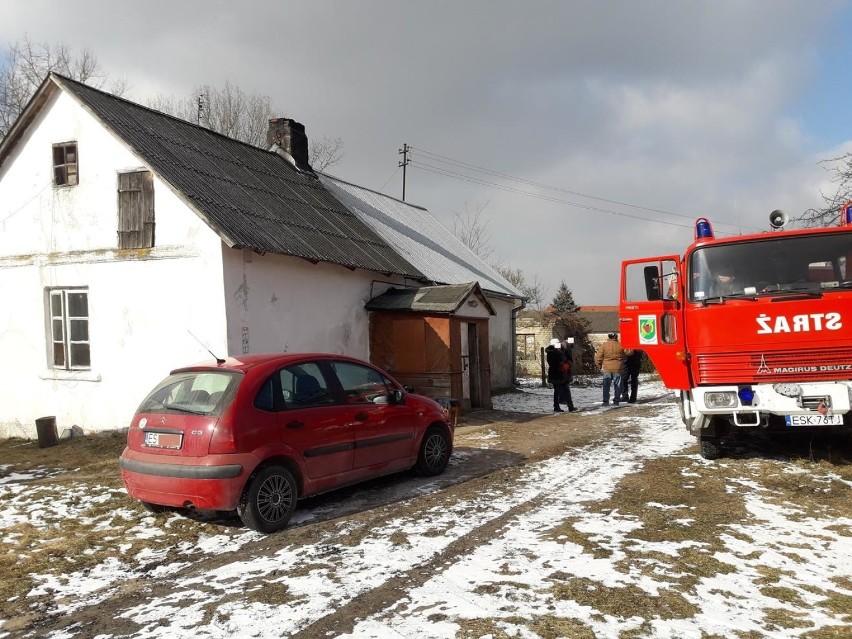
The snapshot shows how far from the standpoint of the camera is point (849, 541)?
198 inches

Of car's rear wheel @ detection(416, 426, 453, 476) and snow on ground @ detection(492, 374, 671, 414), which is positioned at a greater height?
car's rear wheel @ detection(416, 426, 453, 476)

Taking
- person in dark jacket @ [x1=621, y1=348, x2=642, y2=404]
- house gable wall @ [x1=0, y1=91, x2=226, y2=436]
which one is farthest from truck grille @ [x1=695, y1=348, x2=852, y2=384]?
person in dark jacket @ [x1=621, y1=348, x2=642, y2=404]

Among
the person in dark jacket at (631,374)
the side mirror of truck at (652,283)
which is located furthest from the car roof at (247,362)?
the person in dark jacket at (631,374)

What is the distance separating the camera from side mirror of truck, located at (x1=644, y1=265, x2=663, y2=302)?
314 inches

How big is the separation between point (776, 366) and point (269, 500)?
5318 millimetres

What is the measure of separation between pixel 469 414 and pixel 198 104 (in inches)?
931

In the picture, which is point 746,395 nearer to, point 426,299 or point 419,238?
point 426,299

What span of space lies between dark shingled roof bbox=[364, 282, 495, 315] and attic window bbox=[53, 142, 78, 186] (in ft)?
19.6

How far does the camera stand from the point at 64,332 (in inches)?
481

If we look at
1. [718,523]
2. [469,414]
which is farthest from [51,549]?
[469,414]

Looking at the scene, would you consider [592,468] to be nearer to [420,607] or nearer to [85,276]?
[420,607]

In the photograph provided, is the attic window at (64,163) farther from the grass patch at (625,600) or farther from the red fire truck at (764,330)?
the grass patch at (625,600)

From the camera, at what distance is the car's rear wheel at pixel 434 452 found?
7.67m

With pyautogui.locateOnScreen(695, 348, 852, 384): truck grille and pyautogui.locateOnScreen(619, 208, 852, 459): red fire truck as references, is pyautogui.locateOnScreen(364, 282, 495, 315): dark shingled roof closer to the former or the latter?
pyautogui.locateOnScreen(619, 208, 852, 459): red fire truck
